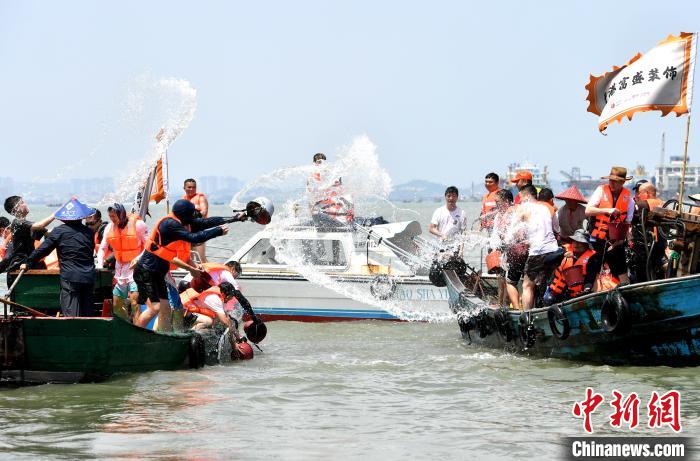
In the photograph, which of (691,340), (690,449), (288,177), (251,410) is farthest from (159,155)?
(690,449)

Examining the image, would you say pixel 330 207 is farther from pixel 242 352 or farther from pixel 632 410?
pixel 632 410

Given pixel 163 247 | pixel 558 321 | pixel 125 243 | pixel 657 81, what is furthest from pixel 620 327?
pixel 125 243

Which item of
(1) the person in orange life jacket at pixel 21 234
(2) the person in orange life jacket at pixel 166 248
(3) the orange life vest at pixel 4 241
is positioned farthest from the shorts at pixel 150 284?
(3) the orange life vest at pixel 4 241

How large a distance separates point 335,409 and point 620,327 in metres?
3.27

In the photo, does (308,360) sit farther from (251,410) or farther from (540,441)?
(540,441)

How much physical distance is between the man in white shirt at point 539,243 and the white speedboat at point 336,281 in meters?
4.53

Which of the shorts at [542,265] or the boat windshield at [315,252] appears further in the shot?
the boat windshield at [315,252]

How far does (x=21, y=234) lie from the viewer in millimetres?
13234

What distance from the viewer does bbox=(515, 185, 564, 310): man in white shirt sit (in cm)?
1319

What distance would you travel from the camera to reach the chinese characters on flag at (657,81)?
12609 millimetres

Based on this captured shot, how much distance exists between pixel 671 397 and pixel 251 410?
4.17 m

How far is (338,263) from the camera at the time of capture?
18.7m

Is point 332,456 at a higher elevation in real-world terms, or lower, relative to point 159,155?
lower

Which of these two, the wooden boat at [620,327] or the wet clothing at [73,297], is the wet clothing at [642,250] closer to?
the wooden boat at [620,327]
